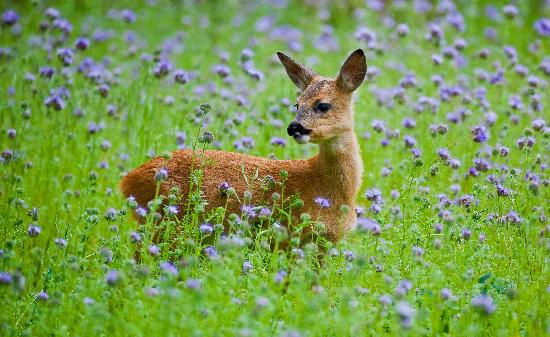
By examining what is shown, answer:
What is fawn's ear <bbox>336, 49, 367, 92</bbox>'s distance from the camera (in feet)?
19.9

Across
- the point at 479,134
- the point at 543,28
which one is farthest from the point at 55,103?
the point at 543,28

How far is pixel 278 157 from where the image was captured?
743cm

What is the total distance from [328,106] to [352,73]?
345mm

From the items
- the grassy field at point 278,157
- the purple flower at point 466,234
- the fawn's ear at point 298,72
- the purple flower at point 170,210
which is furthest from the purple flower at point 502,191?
the purple flower at point 170,210

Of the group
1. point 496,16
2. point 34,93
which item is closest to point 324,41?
point 496,16

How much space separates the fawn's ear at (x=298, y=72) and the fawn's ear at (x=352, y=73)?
1.06ft

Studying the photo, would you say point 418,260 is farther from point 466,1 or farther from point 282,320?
point 466,1

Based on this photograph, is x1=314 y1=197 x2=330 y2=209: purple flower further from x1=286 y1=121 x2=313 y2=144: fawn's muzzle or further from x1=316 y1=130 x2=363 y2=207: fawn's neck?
x1=286 y1=121 x2=313 y2=144: fawn's muzzle

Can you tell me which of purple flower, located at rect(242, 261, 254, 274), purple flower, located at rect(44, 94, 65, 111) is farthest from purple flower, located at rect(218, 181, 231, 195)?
purple flower, located at rect(44, 94, 65, 111)

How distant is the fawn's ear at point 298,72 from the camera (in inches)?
250

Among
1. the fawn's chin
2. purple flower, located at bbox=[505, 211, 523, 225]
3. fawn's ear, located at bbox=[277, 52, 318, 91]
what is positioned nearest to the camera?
purple flower, located at bbox=[505, 211, 523, 225]

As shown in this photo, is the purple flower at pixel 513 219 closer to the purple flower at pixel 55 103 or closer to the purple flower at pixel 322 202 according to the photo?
the purple flower at pixel 322 202

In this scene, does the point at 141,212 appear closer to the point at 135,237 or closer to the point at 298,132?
the point at 135,237

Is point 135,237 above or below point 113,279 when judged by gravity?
above
